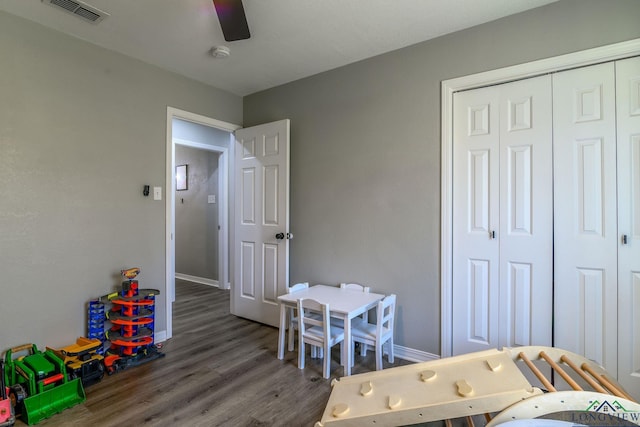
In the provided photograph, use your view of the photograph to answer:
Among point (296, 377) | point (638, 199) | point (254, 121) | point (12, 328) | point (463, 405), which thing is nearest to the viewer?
point (463, 405)

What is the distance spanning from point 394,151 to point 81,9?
2.50 meters

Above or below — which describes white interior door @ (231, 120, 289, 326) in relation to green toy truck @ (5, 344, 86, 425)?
above

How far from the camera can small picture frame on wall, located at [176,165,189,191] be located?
5.87m

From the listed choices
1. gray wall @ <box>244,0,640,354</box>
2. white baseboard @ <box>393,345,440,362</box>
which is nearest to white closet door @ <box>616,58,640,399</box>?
gray wall @ <box>244,0,640,354</box>

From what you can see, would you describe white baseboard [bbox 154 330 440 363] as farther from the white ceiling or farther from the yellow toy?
the white ceiling

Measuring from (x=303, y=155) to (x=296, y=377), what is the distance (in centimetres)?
206

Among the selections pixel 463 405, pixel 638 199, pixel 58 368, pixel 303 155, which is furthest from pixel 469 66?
pixel 58 368

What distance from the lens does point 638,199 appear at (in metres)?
1.94

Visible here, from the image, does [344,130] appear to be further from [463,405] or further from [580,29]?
[463,405]

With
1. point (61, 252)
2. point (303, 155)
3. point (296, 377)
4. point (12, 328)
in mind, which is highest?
point (303, 155)

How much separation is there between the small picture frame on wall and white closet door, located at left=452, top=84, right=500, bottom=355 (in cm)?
485

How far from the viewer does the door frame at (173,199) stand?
125 inches

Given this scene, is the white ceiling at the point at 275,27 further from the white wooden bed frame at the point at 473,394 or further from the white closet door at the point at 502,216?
the white wooden bed frame at the point at 473,394

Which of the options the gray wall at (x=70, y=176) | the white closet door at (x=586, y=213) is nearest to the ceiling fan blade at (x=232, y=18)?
the gray wall at (x=70, y=176)
